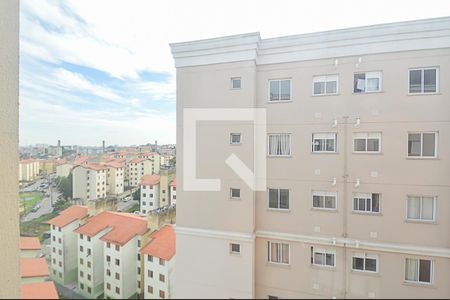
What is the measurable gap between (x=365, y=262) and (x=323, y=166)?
696 mm

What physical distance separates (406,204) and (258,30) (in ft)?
4.94

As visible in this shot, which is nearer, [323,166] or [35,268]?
[35,268]

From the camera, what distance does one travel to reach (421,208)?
157cm

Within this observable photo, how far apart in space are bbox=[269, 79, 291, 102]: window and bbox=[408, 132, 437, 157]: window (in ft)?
2.70

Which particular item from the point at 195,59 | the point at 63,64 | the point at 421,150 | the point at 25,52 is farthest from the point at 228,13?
the point at 421,150

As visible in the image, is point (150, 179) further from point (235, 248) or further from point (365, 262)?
point (365, 262)

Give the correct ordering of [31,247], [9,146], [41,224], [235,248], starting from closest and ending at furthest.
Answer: [9,146]
[31,247]
[41,224]
[235,248]

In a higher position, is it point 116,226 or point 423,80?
point 423,80

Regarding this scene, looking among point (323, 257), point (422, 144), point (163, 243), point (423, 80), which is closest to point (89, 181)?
point (163, 243)

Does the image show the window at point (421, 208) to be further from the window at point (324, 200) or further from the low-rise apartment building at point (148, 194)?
the low-rise apartment building at point (148, 194)

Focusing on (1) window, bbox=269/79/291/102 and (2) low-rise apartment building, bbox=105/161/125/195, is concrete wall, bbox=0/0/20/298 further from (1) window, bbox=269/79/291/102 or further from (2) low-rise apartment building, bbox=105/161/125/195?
(1) window, bbox=269/79/291/102

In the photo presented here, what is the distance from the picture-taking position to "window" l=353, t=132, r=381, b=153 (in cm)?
158

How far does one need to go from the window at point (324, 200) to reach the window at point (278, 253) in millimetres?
380

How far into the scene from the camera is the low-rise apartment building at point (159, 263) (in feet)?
5.07
